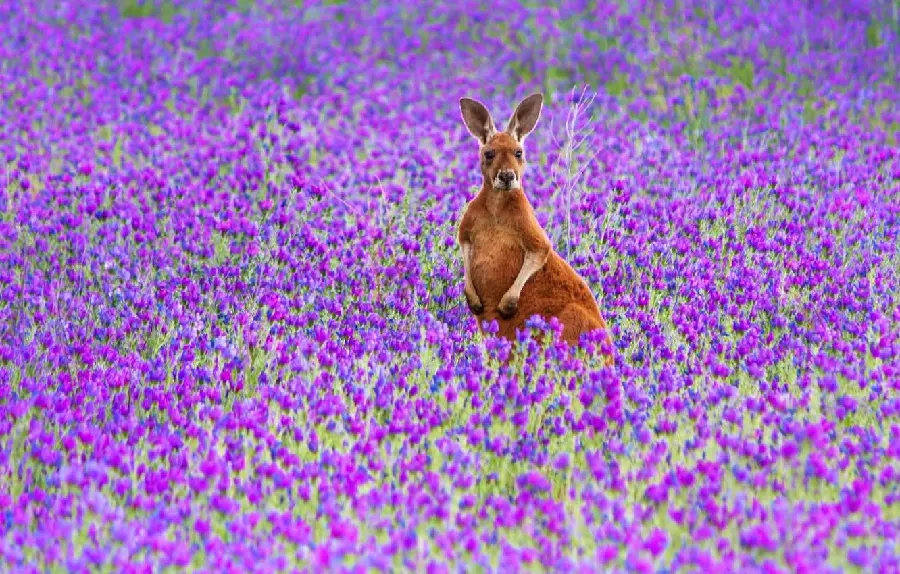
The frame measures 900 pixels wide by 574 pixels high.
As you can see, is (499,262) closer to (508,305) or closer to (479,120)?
(508,305)

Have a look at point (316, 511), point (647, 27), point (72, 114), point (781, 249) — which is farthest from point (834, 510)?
point (647, 27)

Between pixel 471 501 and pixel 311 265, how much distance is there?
2630 millimetres

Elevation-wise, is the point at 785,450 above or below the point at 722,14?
below

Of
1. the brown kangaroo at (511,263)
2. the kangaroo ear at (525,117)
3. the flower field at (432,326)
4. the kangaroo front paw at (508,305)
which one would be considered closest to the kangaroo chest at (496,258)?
the brown kangaroo at (511,263)

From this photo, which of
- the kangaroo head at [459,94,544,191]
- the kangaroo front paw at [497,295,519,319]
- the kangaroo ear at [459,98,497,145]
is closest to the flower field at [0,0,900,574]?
the kangaroo front paw at [497,295,519,319]

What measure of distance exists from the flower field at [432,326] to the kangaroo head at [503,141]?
0.58 metres

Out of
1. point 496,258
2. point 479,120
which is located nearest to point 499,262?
point 496,258

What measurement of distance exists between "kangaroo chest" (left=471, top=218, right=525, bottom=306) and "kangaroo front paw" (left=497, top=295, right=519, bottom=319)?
0.11 metres

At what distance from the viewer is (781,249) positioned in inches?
253

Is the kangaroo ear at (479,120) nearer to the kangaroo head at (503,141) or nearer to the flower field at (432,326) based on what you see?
the kangaroo head at (503,141)

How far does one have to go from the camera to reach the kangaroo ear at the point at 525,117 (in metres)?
5.18

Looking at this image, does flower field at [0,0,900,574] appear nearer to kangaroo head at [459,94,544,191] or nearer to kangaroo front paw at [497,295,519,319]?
kangaroo front paw at [497,295,519,319]

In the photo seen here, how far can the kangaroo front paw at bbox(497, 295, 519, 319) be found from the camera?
488cm

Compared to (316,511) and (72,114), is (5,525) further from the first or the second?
(72,114)
